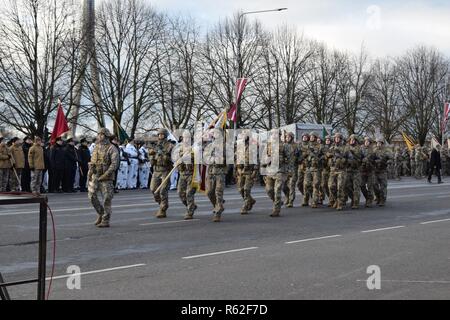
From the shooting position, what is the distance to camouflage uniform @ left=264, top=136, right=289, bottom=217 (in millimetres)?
16297

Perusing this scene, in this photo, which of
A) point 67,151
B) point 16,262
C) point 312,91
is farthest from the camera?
point 312,91

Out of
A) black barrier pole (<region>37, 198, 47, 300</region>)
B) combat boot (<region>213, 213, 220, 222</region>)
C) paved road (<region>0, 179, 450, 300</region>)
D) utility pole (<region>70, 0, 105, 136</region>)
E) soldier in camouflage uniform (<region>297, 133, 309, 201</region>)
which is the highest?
utility pole (<region>70, 0, 105, 136</region>)

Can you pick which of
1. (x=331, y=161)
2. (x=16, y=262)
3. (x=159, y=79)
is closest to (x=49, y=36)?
(x=159, y=79)

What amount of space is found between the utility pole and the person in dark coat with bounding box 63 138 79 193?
49.8ft

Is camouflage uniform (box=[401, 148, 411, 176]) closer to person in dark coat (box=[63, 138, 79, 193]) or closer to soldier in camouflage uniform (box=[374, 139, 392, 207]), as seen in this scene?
soldier in camouflage uniform (box=[374, 139, 392, 207])

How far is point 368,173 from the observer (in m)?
19.8

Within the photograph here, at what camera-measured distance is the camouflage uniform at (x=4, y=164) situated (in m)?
21.9

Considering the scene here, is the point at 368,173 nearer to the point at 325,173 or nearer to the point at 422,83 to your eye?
the point at 325,173

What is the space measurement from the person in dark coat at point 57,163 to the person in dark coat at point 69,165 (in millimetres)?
145

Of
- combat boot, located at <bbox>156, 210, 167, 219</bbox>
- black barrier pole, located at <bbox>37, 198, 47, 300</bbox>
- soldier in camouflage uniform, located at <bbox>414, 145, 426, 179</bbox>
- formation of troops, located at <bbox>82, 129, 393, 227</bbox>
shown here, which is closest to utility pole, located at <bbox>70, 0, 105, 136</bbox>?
soldier in camouflage uniform, located at <bbox>414, 145, 426, 179</bbox>

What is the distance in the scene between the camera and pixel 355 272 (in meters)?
8.44
